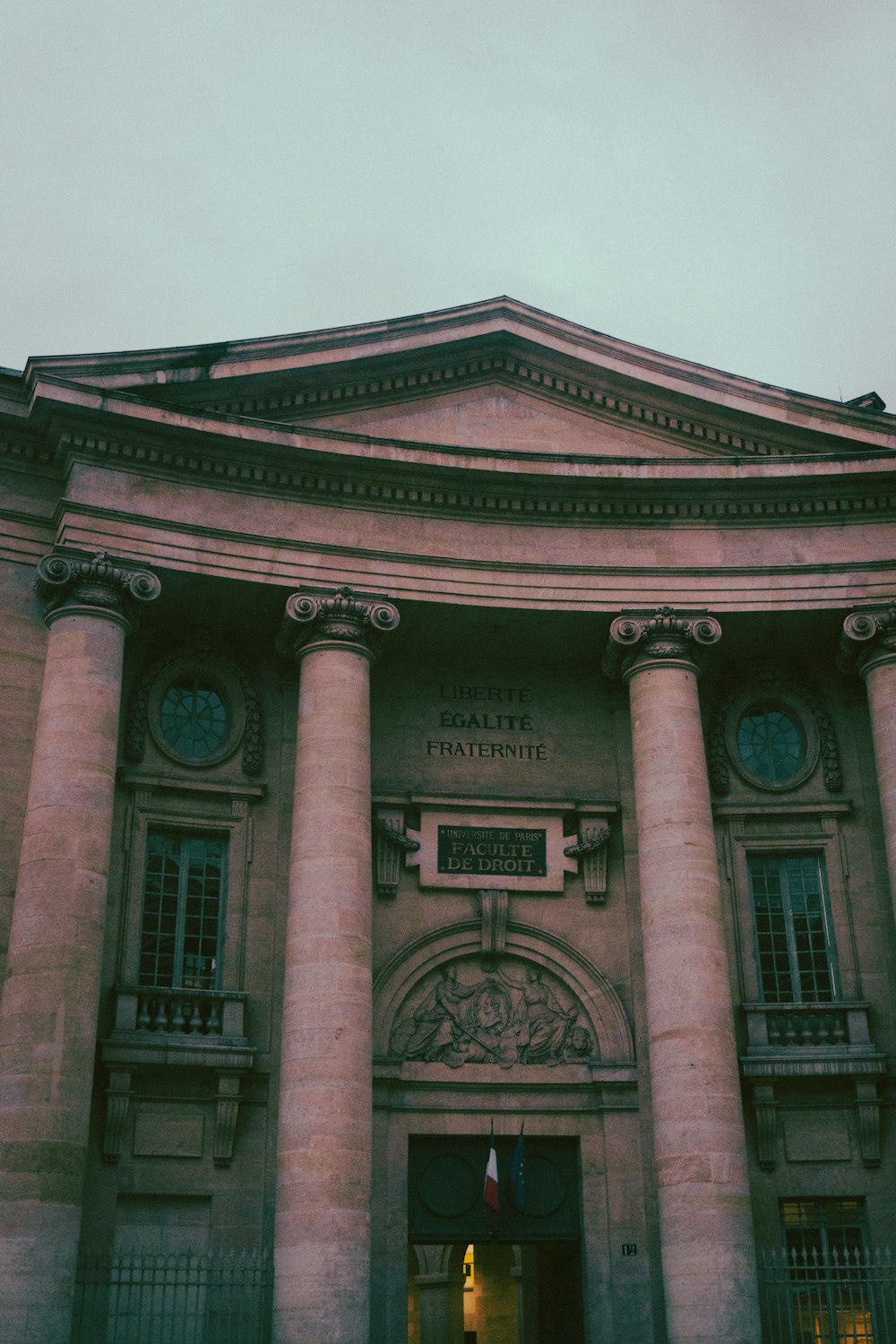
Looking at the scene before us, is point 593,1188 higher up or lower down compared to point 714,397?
lower down

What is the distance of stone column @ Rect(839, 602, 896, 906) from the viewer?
883 inches

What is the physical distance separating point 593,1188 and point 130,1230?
6967 millimetres

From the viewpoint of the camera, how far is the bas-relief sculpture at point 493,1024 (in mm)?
22453

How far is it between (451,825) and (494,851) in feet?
2.76

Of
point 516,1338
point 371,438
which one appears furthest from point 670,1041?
point 516,1338

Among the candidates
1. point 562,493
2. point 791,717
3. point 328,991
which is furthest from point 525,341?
point 328,991

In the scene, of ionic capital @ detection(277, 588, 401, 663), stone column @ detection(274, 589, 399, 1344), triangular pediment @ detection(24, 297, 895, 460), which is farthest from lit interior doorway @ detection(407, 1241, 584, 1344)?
triangular pediment @ detection(24, 297, 895, 460)

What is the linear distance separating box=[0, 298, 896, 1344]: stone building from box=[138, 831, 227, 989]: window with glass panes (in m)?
0.07

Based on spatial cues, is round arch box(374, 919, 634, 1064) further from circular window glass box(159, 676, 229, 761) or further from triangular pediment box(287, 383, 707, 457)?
triangular pediment box(287, 383, 707, 457)

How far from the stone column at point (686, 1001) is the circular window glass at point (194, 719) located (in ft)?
21.5

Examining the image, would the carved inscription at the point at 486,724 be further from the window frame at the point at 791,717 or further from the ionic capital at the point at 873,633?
the ionic capital at the point at 873,633

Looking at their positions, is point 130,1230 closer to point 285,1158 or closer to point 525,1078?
point 285,1158

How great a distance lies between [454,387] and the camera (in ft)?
81.2

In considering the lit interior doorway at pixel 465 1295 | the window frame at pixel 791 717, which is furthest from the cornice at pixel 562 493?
the lit interior doorway at pixel 465 1295
